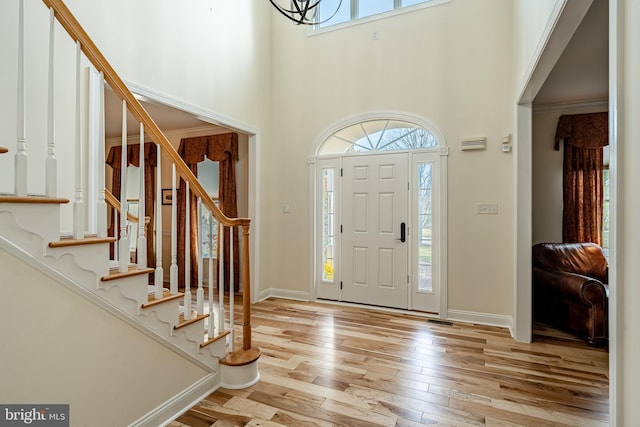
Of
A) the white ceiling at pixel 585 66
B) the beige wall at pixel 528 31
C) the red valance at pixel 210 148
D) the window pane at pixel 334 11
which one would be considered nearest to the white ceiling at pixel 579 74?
the white ceiling at pixel 585 66

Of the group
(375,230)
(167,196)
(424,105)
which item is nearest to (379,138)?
(424,105)

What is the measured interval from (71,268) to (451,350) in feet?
9.63

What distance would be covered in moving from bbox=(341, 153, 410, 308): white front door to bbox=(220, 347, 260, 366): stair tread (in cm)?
211

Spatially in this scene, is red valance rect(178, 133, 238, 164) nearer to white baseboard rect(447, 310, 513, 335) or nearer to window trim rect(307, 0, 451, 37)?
window trim rect(307, 0, 451, 37)

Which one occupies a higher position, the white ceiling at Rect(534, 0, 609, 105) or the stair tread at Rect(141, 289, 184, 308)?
the white ceiling at Rect(534, 0, 609, 105)

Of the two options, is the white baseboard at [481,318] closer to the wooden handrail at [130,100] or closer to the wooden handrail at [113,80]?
the wooden handrail at [130,100]

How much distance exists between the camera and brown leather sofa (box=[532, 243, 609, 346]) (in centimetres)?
309

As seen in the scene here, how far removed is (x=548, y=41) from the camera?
2.05 m

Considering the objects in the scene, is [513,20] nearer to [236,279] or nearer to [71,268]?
[71,268]

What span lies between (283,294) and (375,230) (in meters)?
1.64

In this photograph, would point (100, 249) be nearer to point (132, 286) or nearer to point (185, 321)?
point (132, 286)

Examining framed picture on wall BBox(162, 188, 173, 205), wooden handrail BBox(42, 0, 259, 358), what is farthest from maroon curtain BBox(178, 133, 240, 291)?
wooden handrail BBox(42, 0, 259, 358)

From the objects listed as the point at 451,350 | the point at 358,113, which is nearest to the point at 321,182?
the point at 358,113

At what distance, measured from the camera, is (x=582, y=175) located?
423 cm
